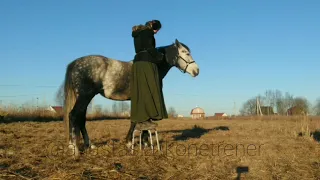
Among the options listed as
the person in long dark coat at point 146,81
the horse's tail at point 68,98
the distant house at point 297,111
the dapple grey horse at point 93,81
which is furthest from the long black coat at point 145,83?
the distant house at point 297,111

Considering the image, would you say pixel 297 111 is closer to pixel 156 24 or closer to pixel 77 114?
pixel 156 24

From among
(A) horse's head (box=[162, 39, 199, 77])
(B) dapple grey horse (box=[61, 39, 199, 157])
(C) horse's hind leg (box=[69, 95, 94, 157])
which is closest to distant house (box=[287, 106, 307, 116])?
(A) horse's head (box=[162, 39, 199, 77])

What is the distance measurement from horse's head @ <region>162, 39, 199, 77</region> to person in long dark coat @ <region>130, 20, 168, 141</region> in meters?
1.23

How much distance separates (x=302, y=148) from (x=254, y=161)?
228 centimetres

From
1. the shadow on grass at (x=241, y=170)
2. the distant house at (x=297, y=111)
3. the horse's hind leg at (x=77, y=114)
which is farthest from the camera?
the distant house at (x=297, y=111)

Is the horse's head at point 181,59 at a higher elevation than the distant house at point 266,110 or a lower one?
higher

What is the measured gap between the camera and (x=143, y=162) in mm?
4977

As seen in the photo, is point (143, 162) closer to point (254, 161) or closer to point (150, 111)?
point (150, 111)

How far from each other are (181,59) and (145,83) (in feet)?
5.97

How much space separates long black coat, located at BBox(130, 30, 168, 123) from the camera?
19.8 feet

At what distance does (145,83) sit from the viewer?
614 centimetres

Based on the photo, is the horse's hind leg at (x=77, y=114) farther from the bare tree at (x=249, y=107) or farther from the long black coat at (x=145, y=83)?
the bare tree at (x=249, y=107)

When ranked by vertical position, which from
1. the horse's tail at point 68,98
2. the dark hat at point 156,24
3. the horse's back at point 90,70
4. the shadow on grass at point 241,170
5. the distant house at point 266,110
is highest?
the dark hat at point 156,24

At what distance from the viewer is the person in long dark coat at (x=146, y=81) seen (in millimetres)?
6027
